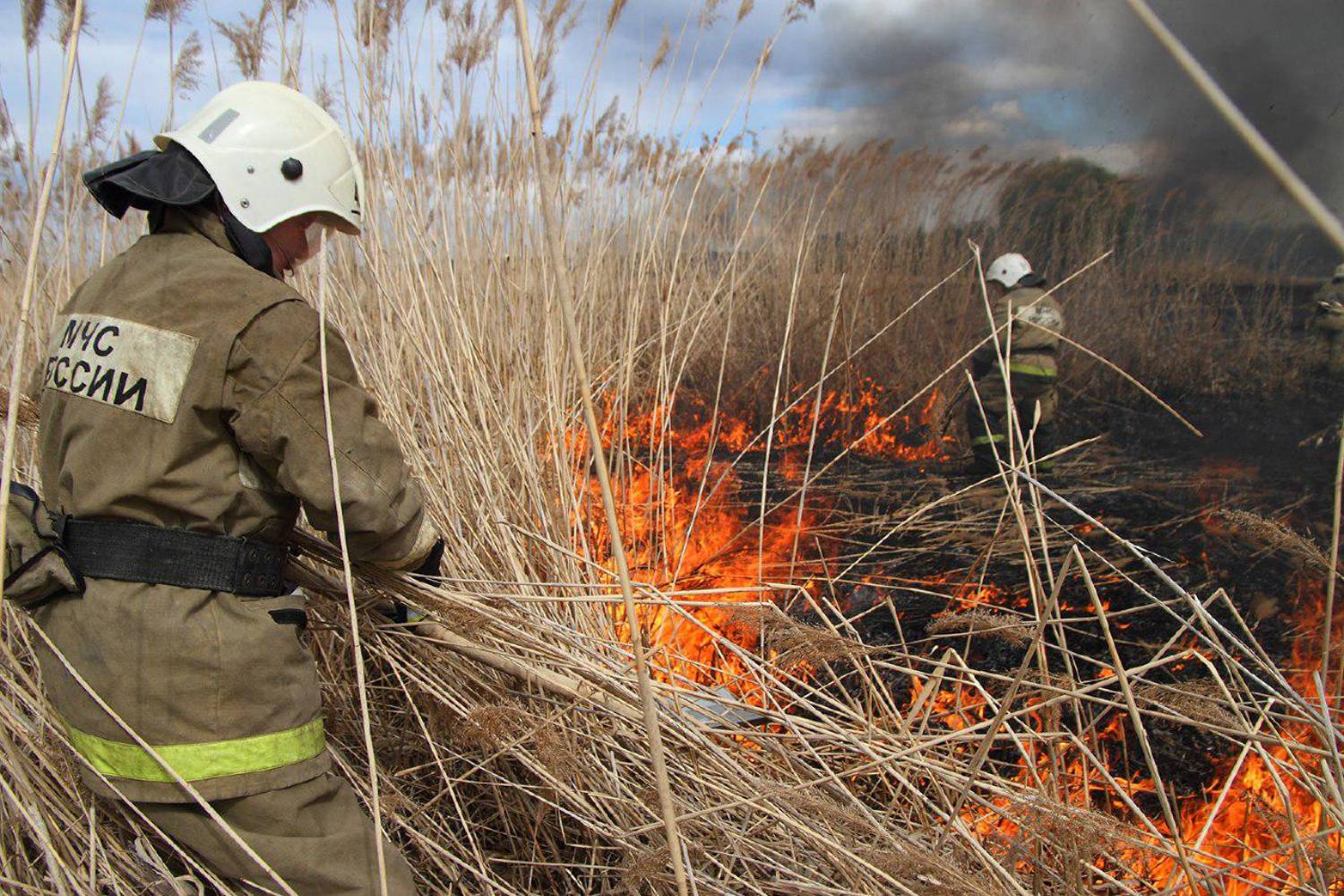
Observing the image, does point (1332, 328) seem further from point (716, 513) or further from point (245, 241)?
point (245, 241)

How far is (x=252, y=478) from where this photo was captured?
50.0 inches

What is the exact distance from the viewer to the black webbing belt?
1.20 metres

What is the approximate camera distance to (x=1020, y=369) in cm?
501

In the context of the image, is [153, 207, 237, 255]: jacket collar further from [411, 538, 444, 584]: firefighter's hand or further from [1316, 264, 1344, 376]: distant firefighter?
[1316, 264, 1344, 376]: distant firefighter

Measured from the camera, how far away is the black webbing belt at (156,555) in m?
1.20

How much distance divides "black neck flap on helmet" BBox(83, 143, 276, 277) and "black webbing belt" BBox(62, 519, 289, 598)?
0.45 metres

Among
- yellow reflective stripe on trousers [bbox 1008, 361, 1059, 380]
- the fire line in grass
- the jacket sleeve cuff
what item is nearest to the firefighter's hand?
the jacket sleeve cuff

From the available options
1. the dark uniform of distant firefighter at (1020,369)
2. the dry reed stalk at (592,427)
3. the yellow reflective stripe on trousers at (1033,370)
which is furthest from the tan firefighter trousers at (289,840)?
the yellow reflective stripe on trousers at (1033,370)

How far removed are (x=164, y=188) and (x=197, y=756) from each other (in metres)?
0.84

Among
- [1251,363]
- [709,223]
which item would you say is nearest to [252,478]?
[709,223]

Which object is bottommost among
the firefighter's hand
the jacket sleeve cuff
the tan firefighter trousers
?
the tan firefighter trousers

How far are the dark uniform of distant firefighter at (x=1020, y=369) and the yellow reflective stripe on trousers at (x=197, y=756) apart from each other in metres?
4.11

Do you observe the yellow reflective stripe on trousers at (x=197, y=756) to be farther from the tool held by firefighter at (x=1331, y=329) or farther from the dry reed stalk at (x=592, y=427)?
the tool held by firefighter at (x=1331, y=329)

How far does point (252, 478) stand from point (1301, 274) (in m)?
6.40
